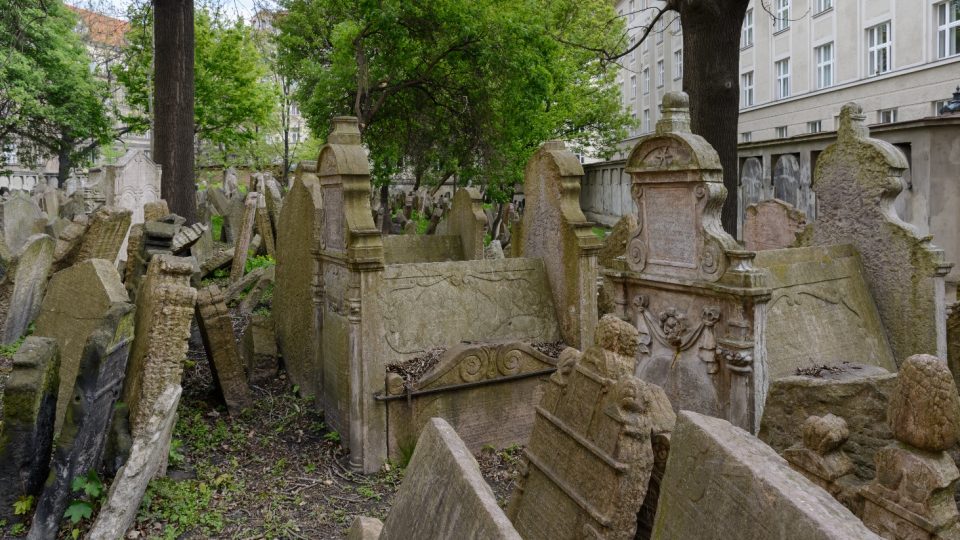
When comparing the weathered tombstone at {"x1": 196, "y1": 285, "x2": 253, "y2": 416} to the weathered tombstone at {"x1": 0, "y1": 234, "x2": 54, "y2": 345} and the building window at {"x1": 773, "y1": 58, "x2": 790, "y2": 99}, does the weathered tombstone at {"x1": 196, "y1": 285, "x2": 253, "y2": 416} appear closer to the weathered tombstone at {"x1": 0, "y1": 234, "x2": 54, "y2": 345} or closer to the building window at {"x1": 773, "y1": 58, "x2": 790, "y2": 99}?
the weathered tombstone at {"x1": 0, "y1": 234, "x2": 54, "y2": 345}

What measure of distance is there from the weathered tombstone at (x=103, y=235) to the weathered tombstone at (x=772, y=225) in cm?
749

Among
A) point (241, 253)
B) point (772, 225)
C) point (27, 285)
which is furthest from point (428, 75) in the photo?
point (27, 285)

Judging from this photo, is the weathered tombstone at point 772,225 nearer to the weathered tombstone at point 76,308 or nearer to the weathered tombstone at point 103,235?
the weathered tombstone at point 76,308

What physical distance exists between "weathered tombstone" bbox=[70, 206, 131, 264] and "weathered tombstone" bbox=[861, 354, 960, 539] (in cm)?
772

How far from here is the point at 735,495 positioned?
162cm

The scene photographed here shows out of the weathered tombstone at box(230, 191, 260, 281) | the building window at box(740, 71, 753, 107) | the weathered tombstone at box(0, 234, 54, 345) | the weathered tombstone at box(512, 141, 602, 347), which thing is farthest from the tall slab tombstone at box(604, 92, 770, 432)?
the building window at box(740, 71, 753, 107)

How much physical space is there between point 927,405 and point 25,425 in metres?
4.71

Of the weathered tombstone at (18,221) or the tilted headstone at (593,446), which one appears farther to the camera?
the weathered tombstone at (18,221)

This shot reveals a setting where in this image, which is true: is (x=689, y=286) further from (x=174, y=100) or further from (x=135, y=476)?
(x=174, y=100)

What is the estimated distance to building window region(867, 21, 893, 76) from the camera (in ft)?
68.6

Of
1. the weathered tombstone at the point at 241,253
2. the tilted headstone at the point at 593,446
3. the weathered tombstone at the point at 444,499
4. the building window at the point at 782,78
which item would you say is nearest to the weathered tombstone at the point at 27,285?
the weathered tombstone at the point at 241,253

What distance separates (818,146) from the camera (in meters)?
12.6

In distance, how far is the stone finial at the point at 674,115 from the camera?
543cm

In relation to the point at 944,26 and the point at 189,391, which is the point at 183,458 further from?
the point at 944,26
